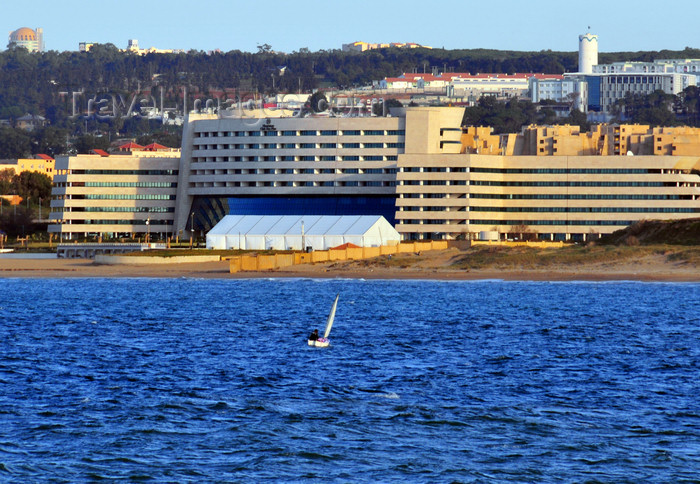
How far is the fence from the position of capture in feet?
493

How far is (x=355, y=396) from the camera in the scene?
5400 centimetres

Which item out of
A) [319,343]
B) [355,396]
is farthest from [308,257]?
[355,396]

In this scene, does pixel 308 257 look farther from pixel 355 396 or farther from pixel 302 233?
pixel 355 396

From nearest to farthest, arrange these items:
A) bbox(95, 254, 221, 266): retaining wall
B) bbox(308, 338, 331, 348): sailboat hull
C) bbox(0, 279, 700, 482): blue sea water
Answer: bbox(0, 279, 700, 482): blue sea water → bbox(308, 338, 331, 348): sailboat hull → bbox(95, 254, 221, 266): retaining wall

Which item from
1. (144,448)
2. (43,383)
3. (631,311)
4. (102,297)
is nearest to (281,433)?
(144,448)

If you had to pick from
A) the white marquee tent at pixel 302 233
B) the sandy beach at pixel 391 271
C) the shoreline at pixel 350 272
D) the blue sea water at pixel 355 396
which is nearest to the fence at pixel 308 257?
the shoreline at pixel 350 272

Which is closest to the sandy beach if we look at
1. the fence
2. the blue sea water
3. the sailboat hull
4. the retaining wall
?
the retaining wall

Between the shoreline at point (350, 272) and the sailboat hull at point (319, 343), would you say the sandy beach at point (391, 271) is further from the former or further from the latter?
the sailboat hull at point (319, 343)

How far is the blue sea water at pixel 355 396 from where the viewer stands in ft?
138

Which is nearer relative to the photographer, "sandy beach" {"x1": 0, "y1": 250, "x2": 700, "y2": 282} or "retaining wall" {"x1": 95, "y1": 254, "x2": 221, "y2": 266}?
"sandy beach" {"x1": 0, "y1": 250, "x2": 700, "y2": 282}

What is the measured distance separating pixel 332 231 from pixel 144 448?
458 feet

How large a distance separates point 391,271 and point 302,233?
36.0m

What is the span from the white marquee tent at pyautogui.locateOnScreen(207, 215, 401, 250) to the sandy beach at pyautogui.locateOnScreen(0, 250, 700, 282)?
22.6 meters

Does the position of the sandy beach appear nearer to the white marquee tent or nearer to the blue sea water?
the white marquee tent
